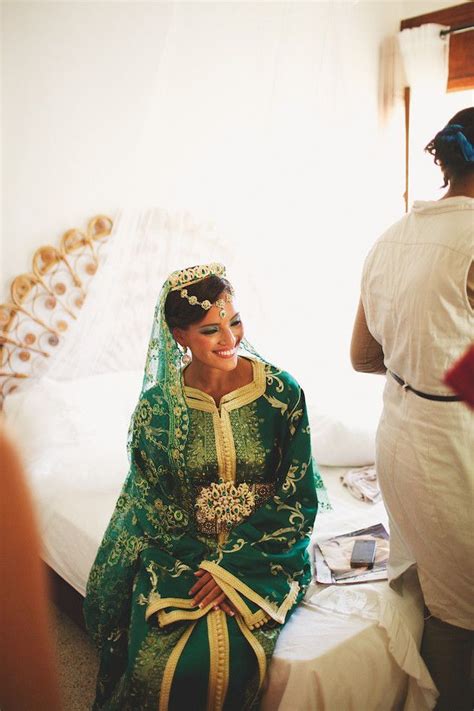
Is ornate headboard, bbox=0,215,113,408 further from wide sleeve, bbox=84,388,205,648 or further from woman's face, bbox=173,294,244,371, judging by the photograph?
woman's face, bbox=173,294,244,371

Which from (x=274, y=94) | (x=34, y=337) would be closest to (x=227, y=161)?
(x=274, y=94)

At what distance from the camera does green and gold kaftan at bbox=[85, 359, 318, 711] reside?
5.13ft

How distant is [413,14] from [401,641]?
383cm

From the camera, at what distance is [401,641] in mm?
1523

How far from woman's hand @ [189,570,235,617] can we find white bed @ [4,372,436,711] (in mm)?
158

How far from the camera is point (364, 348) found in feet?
5.78

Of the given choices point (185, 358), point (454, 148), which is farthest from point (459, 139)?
point (185, 358)

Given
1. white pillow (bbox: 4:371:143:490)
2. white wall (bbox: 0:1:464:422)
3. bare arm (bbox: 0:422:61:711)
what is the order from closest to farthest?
bare arm (bbox: 0:422:61:711) → white pillow (bbox: 4:371:143:490) → white wall (bbox: 0:1:464:422)

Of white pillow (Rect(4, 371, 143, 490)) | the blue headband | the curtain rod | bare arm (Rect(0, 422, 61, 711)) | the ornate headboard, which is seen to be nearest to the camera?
bare arm (Rect(0, 422, 61, 711))

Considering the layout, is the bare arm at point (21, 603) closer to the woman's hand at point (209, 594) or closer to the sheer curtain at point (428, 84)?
the woman's hand at point (209, 594)

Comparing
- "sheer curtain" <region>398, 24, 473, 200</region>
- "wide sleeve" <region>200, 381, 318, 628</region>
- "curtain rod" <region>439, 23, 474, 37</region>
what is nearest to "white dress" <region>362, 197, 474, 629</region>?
"wide sleeve" <region>200, 381, 318, 628</region>

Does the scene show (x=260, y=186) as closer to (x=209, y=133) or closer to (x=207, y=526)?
(x=209, y=133)

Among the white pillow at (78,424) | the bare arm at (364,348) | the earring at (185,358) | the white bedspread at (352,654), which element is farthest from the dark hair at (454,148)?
the white pillow at (78,424)

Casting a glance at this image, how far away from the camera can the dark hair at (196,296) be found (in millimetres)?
1734
